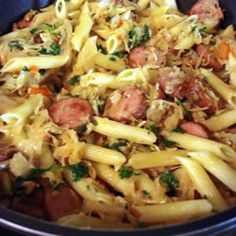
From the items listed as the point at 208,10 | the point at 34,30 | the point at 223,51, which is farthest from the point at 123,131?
the point at 208,10

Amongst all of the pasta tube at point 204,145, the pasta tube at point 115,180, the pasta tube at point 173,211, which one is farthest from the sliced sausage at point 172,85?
the pasta tube at point 173,211

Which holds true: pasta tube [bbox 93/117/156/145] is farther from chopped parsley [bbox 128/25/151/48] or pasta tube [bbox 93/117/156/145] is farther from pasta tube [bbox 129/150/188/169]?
chopped parsley [bbox 128/25/151/48]

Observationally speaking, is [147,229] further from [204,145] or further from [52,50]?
[52,50]

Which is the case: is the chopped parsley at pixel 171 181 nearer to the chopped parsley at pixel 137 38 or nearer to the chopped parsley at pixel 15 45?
the chopped parsley at pixel 137 38

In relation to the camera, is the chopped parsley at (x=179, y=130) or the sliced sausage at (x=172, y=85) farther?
the sliced sausage at (x=172, y=85)

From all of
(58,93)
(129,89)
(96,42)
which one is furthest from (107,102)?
(96,42)

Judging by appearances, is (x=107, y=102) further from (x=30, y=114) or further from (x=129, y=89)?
(x=30, y=114)

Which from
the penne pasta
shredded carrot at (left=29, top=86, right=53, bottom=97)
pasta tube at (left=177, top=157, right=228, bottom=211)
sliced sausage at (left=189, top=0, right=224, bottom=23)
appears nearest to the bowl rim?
pasta tube at (left=177, top=157, right=228, bottom=211)
